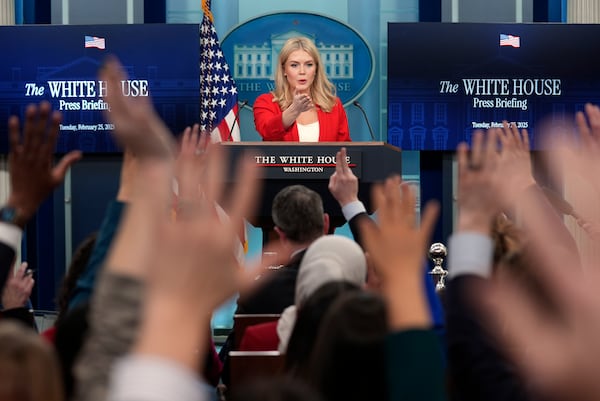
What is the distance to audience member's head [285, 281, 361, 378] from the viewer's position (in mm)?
1786

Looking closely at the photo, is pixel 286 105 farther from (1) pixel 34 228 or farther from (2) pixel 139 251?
(2) pixel 139 251

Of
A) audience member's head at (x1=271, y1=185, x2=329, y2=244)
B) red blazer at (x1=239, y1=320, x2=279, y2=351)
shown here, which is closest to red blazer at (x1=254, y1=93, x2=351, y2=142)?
audience member's head at (x1=271, y1=185, x2=329, y2=244)

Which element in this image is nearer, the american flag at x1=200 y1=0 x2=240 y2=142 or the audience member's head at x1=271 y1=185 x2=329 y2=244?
the audience member's head at x1=271 y1=185 x2=329 y2=244

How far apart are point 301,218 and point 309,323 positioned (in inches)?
51.2

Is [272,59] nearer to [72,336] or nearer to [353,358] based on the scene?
[72,336]

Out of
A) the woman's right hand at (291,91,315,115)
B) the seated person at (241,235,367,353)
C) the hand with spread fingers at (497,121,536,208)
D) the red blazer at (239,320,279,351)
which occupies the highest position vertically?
the woman's right hand at (291,91,315,115)

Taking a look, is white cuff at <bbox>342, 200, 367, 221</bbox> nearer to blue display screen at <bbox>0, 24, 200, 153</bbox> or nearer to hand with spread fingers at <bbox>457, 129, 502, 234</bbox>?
hand with spread fingers at <bbox>457, 129, 502, 234</bbox>

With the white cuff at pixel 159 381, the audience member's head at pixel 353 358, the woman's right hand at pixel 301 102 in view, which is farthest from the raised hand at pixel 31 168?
the woman's right hand at pixel 301 102

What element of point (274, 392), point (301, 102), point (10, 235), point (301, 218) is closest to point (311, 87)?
point (301, 102)

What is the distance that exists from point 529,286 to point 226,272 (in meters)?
0.87

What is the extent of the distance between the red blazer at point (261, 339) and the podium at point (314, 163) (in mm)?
2330

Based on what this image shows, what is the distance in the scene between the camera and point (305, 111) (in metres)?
5.79

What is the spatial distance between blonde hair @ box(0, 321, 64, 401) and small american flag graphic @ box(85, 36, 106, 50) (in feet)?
24.4

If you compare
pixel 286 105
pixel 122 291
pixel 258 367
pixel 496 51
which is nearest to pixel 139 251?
pixel 122 291
